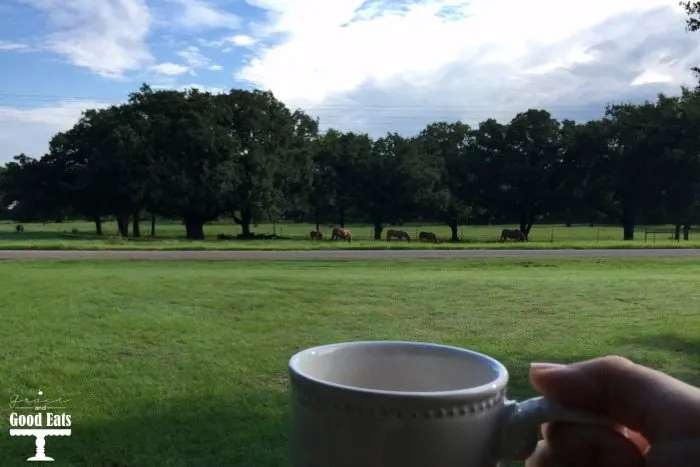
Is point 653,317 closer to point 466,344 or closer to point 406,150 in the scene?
point 466,344

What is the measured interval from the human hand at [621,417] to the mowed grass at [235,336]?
8.95 feet

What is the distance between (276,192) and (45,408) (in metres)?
29.9

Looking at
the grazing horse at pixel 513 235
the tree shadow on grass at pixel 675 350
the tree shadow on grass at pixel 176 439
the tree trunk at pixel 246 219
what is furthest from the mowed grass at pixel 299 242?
the tree shadow on grass at pixel 176 439

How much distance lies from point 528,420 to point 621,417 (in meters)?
0.09

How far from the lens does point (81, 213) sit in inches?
1505

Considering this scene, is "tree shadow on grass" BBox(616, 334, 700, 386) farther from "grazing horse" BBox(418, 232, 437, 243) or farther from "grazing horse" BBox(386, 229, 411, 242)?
"grazing horse" BBox(386, 229, 411, 242)

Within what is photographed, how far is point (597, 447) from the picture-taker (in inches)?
24.8

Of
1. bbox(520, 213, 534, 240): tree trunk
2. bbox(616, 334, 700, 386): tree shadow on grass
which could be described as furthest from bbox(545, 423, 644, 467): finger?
bbox(520, 213, 534, 240): tree trunk

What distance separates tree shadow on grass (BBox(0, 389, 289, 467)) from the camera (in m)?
3.21

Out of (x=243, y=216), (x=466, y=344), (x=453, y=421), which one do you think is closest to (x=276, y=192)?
(x=243, y=216)

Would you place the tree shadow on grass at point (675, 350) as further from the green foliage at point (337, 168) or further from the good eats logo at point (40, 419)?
the green foliage at point (337, 168)

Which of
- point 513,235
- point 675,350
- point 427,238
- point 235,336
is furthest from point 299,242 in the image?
point 675,350

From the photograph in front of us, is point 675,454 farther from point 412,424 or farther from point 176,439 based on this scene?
point 176,439

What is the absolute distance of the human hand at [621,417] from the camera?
2.02 feet
